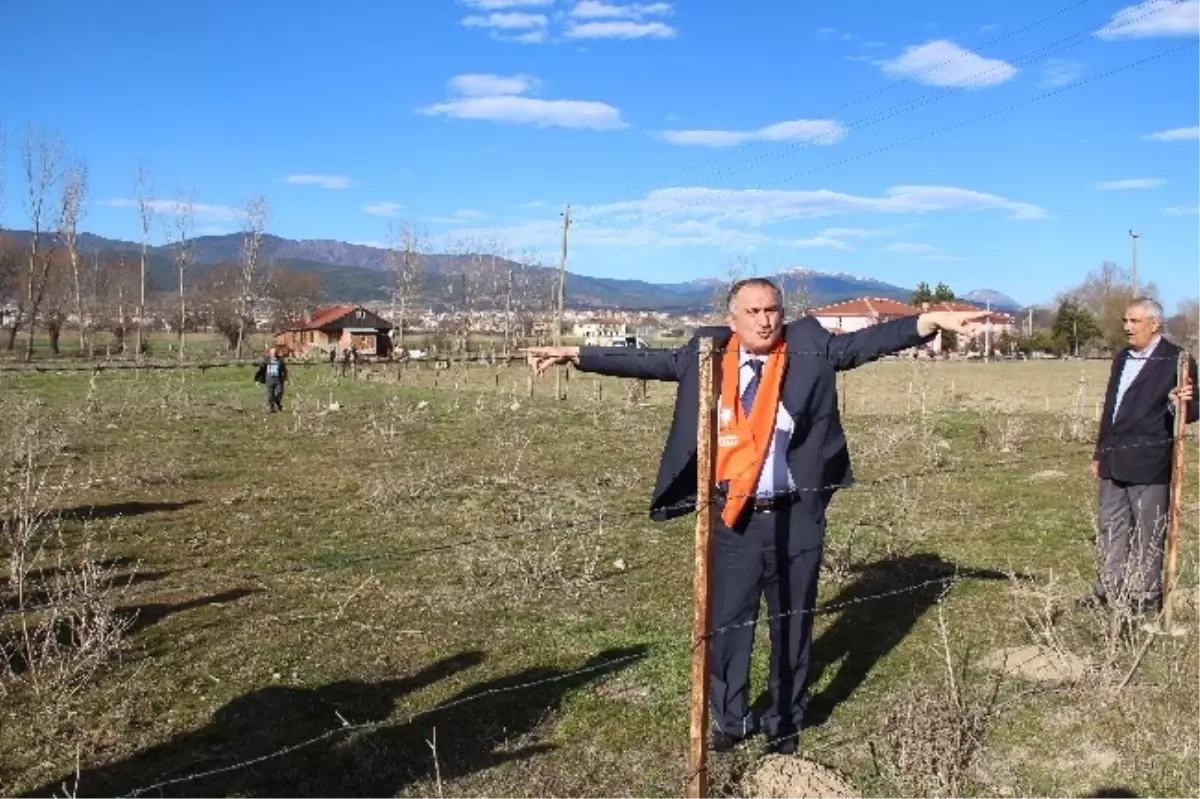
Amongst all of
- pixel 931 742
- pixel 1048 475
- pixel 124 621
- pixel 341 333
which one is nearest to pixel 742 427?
pixel 931 742

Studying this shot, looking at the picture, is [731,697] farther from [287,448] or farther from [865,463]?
[287,448]

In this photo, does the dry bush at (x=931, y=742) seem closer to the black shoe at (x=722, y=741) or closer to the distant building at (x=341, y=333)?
the black shoe at (x=722, y=741)

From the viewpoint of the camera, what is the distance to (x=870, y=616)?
20.8 feet

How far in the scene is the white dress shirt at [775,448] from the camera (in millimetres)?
3980

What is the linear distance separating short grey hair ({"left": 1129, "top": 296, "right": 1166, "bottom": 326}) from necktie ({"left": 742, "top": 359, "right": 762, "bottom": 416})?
319cm

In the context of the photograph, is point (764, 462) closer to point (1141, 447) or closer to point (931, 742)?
point (931, 742)

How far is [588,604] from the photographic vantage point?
269 inches

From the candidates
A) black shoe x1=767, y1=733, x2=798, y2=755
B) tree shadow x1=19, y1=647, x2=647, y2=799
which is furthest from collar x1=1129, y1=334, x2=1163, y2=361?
tree shadow x1=19, y1=647, x2=647, y2=799

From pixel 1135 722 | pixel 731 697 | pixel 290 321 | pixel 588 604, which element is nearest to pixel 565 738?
pixel 731 697

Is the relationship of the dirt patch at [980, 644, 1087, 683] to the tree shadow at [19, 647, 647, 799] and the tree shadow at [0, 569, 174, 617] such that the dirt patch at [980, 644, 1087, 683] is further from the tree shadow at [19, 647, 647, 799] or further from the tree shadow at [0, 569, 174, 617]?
the tree shadow at [0, 569, 174, 617]

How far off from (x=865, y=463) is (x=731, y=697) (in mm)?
10866

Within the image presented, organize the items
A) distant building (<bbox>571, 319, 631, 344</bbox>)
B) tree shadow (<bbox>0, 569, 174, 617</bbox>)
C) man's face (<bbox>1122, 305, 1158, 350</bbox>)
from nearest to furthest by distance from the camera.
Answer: man's face (<bbox>1122, 305, 1158, 350</bbox>), tree shadow (<bbox>0, 569, 174, 617</bbox>), distant building (<bbox>571, 319, 631, 344</bbox>)

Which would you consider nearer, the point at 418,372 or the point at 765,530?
the point at 765,530

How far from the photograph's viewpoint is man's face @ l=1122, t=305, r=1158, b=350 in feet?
19.0
